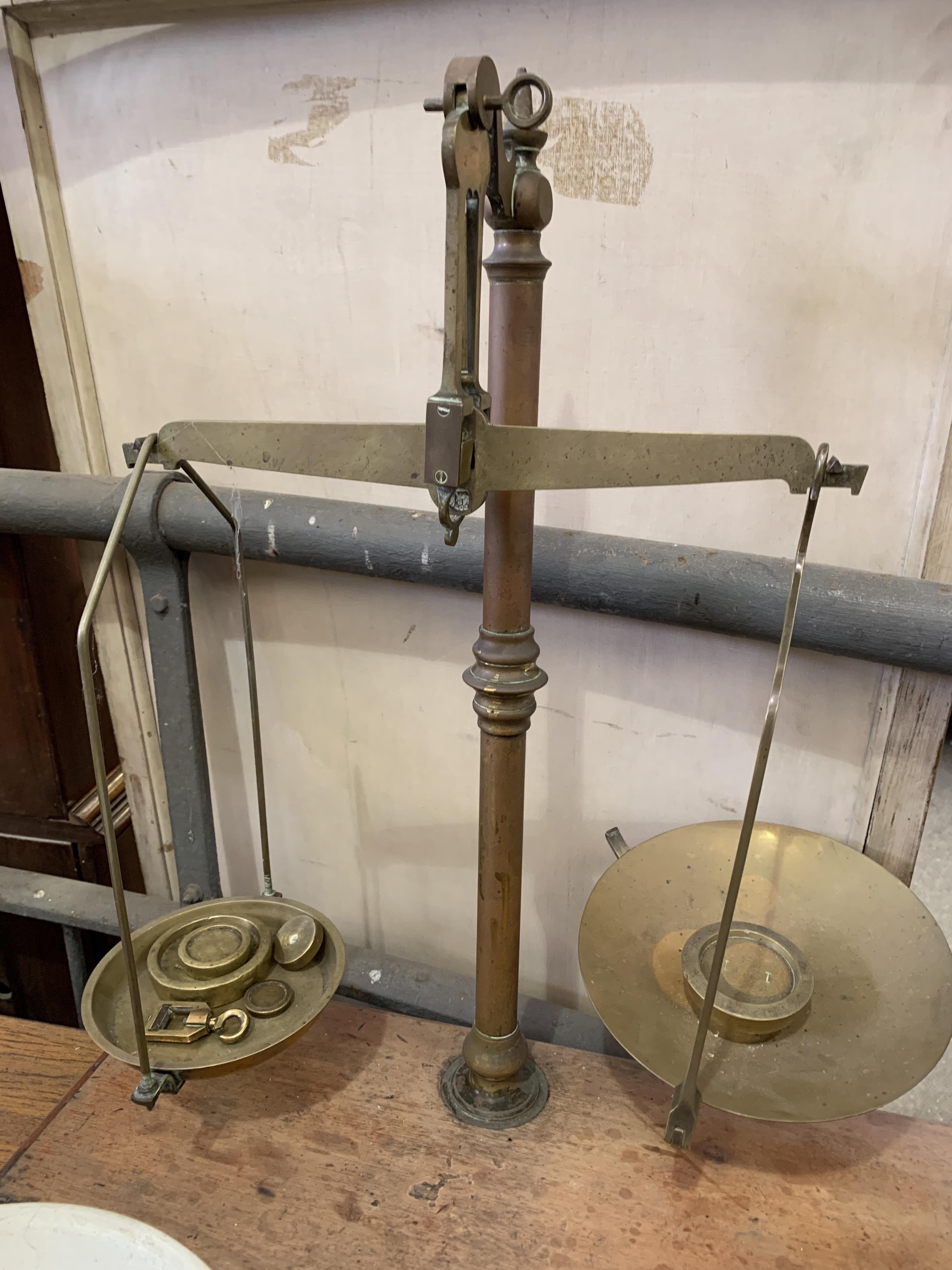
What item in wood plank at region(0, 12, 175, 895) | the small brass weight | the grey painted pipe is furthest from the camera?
wood plank at region(0, 12, 175, 895)

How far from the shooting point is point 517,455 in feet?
1.82

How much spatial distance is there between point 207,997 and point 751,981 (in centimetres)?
50

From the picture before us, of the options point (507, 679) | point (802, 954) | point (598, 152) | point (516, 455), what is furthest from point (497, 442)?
point (802, 954)

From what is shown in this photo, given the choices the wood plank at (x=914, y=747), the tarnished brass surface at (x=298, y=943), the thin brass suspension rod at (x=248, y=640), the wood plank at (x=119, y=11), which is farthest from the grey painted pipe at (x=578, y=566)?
the wood plank at (x=119, y=11)

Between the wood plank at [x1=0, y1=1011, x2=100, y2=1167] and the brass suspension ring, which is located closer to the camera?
the brass suspension ring

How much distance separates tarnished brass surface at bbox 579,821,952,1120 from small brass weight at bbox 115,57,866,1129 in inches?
9.6

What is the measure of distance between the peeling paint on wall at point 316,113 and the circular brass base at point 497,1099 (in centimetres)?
100

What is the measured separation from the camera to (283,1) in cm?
91

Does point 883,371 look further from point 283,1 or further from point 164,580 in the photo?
point 164,580

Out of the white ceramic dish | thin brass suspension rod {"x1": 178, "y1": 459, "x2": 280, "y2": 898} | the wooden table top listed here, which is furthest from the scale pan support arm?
the wooden table top

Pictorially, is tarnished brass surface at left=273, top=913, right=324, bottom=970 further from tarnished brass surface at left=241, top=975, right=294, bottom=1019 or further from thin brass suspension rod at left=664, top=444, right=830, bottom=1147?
thin brass suspension rod at left=664, top=444, right=830, bottom=1147

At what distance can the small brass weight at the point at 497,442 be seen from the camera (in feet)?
1.72

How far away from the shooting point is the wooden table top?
2.39ft

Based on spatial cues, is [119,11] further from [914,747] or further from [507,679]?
[914,747]
